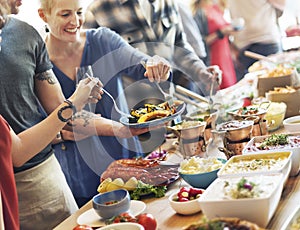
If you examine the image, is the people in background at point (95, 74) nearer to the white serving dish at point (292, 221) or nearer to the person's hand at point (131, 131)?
the person's hand at point (131, 131)

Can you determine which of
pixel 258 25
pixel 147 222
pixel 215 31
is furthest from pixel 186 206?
pixel 258 25

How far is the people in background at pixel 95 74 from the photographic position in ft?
8.54

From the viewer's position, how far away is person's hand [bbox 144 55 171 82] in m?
2.37

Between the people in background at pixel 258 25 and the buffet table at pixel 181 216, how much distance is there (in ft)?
11.4

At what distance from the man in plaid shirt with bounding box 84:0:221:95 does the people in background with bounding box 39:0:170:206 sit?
0.35m

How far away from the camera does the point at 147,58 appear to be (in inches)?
101

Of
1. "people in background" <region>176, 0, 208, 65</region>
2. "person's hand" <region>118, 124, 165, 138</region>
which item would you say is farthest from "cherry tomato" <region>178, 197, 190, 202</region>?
"people in background" <region>176, 0, 208, 65</region>

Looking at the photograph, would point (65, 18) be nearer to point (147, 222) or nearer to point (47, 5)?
point (47, 5)

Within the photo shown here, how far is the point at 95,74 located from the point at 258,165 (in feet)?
3.48

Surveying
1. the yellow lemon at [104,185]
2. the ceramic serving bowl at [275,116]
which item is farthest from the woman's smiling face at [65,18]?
the ceramic serving bowl at [275,116]

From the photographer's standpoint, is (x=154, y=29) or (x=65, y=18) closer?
(x=65, y=18)

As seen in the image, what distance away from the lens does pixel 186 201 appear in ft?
5.73

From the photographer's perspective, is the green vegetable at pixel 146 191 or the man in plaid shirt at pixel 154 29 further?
the man in plaid shirt at pixel 154 29

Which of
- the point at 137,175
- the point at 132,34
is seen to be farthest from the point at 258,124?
the point at 132,34
